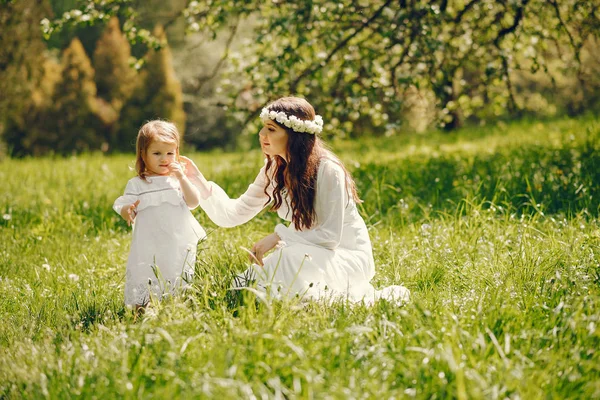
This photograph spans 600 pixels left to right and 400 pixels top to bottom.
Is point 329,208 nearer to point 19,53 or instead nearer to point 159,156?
point 159,156

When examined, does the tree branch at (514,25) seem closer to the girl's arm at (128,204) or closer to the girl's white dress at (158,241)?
the girl's white dress at (158,241)

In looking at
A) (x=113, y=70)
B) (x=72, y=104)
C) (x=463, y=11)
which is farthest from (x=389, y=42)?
(x=113, y=70)

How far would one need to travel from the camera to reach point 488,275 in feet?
11.8

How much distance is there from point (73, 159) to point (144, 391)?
854cm

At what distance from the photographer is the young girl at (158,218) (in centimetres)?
351

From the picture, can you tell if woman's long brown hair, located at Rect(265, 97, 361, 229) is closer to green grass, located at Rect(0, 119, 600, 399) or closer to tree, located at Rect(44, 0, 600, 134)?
green grass, located at Rect(0, 119, 600, 399)

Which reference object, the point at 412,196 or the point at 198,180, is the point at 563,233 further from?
the point at 198,180

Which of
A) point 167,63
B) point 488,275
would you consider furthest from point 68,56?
point 488,275

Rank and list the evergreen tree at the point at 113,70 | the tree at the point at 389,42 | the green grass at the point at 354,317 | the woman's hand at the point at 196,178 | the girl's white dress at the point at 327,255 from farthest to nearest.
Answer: the evergreen tree at the point at 113,70 < the tree at the point at 389,42 < the woman's hand at the point at 196,178 < the girl's white dress at the point at 327,255 < the green grass at the point at 354,317

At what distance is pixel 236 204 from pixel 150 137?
0.69m

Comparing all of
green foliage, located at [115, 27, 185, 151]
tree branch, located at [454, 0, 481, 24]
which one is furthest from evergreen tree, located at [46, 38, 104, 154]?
tree branch, located at [454, 0, 481, 24]

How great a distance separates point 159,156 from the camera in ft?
12.0

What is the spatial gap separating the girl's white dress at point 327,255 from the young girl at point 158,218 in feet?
0.96

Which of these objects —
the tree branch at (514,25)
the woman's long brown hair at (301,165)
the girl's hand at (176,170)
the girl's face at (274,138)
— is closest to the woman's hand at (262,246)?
the woman's long brown hair at (301,165)
